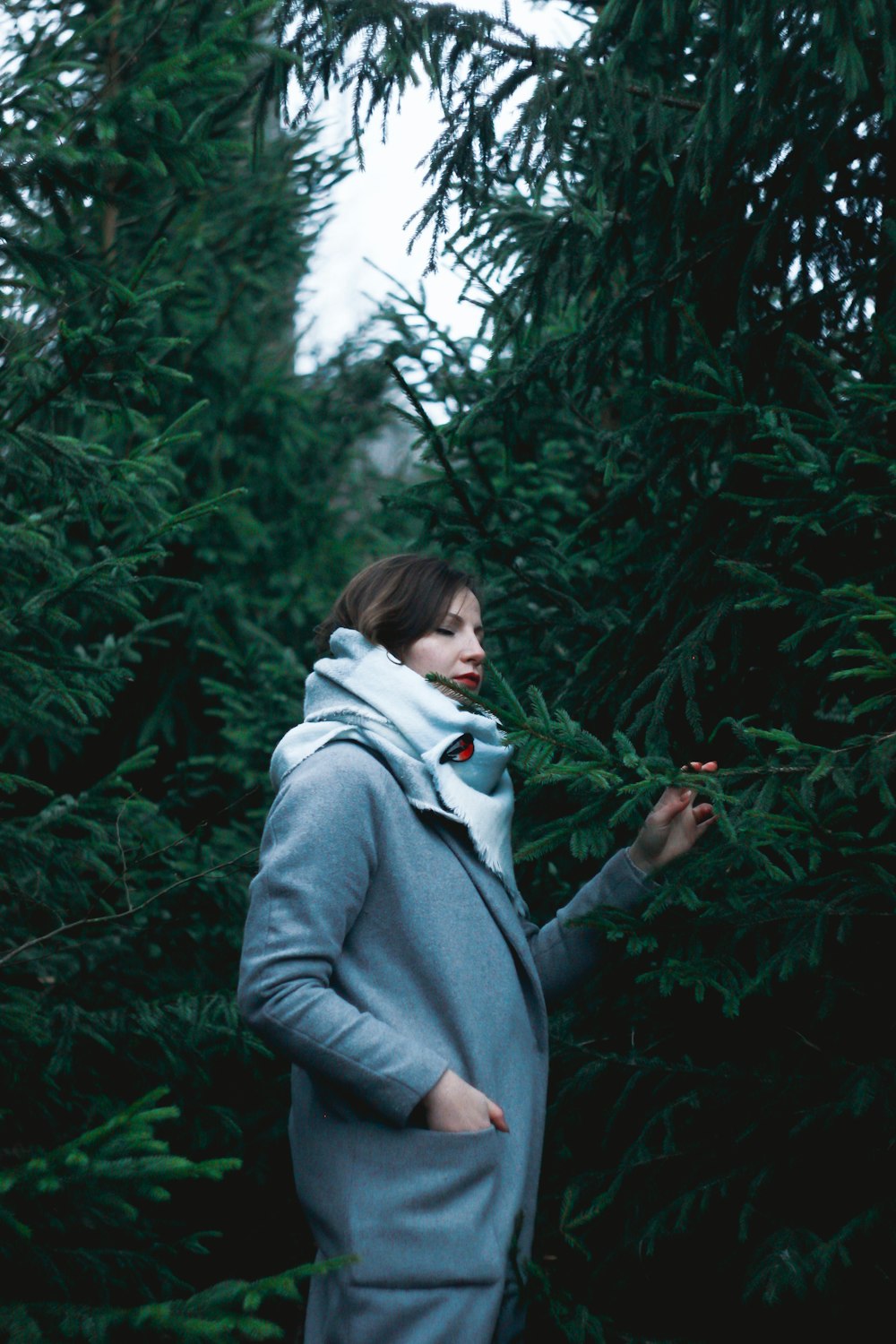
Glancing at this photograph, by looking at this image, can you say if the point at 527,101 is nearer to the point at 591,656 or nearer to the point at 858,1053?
the point at 591,656

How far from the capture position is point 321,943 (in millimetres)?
1827

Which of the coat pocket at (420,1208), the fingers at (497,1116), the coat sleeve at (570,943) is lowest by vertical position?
the coat pocket at (420,1208)

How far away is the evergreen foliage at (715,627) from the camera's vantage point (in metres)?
2.11

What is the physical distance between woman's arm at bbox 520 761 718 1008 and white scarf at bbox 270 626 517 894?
0.20m

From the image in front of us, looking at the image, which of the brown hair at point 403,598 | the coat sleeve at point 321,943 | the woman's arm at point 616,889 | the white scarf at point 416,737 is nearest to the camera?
the coat sleeve at point 321,943

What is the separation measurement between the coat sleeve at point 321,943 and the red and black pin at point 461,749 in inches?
7.6

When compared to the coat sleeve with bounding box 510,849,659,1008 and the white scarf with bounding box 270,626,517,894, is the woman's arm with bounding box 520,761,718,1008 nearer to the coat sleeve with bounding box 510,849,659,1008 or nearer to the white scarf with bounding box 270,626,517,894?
the coat sleeve with bounding box 510,849,659,1008

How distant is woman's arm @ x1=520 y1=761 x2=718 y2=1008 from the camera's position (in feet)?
7.06

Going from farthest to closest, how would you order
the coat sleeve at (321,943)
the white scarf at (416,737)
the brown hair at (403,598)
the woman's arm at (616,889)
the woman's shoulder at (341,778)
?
the brown hair at (403,598)
the woman's arm at (616,889)
the white scarf at (416,737)
the woman's shoulder at (341,778)
the coat sleeve at (321,943)

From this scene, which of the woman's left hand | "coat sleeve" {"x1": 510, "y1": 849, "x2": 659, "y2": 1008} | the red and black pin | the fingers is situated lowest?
the fingers

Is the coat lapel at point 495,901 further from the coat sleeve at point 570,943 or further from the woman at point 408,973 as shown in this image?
the coat sleeve at point 570,943

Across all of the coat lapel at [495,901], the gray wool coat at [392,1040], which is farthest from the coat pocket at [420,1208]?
the coat lapel at [495,901]

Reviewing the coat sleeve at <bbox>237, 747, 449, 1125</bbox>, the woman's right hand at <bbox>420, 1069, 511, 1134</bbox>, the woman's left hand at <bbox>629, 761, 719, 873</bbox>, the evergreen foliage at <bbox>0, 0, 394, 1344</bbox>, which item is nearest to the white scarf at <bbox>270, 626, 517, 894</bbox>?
the coat sleeve at <bbox>237, 747, 449, 1125</bbox>

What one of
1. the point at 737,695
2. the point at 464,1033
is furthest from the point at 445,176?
the point at 464,1033
